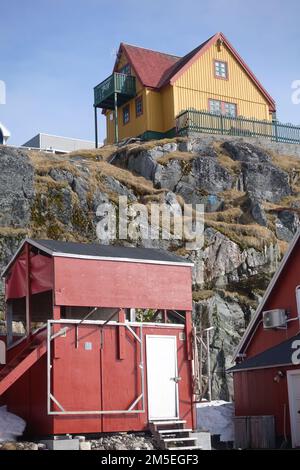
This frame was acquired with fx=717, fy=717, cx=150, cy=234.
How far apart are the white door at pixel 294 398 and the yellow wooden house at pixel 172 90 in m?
27.6

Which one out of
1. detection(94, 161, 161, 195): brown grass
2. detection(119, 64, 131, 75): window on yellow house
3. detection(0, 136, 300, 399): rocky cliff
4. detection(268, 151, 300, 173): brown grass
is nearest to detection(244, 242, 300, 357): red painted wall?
detection(0, 136, 300, 399): rocky cliff

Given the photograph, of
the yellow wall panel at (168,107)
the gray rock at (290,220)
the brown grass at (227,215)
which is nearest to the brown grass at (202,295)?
the brown grass at (227,215)

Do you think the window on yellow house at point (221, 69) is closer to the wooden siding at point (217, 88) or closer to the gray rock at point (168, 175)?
the wooden siding at point (217, 88)

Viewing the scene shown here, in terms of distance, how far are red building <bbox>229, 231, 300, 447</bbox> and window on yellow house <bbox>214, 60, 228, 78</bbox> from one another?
3000 cm

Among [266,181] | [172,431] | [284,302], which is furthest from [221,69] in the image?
[172,431]

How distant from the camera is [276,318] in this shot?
2705 cm

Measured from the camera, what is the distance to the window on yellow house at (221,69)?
5434 cm

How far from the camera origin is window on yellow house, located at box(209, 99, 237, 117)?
5272 centimetres

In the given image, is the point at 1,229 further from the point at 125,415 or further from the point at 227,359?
the point at 125,415

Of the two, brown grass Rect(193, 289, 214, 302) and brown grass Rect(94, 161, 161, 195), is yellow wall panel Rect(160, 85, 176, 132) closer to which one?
brown grass Rect(94, 161, 161, 195)

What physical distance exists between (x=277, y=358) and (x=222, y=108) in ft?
100

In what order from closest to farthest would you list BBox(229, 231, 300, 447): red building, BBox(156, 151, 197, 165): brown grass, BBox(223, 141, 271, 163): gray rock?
BBox(229, 231, 300, 447): red building < BBox(156, 151, 197, 165): brown grass < BBox(223, 141, 271, 163): gray rock
